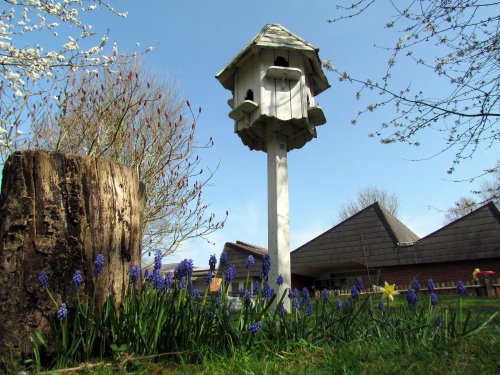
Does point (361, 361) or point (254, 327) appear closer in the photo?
point (361, 361)

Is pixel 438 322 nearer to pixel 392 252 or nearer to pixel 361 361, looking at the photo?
pixel 361 361

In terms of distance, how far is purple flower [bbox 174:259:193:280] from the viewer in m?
2.93

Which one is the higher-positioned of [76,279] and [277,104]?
[277,104]

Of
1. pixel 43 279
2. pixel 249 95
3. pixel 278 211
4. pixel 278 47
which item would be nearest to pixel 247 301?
pixel 43 279

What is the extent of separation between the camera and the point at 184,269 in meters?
2.95

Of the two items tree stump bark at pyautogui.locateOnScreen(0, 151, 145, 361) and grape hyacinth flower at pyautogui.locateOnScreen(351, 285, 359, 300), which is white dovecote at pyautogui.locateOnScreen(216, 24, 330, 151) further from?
tree stump bark at pyautogui.locateOnScreen(0, 151, 145, 361)

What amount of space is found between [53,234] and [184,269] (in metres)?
0.93

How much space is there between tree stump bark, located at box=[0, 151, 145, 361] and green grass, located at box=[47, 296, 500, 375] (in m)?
0.57

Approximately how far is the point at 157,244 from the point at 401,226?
656 inches

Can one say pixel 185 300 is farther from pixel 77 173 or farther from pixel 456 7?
pixel 456 7

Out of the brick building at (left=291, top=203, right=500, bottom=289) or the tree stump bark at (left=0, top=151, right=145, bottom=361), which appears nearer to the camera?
the tree stump bark at (left=0, top=151, right=145, bottom=361)

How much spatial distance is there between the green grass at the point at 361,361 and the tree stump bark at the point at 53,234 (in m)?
0.57

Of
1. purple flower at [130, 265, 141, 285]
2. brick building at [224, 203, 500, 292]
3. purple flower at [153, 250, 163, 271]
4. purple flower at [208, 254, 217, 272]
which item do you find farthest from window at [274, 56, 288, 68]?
brick building at [224, 203, 500, 292]

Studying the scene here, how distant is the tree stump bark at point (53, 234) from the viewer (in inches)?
101
